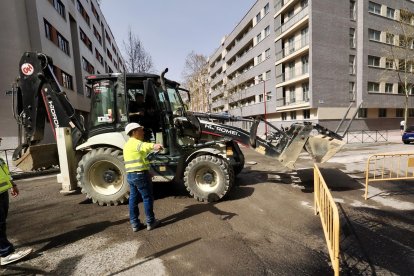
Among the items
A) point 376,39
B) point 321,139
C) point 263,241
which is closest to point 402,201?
point 321,139

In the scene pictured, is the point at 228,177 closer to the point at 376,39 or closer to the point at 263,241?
the point at 263,241

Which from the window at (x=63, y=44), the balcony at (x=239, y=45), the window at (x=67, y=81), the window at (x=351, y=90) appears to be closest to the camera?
the window at (x=63, y=44)

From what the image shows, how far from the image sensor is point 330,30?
2502 cm

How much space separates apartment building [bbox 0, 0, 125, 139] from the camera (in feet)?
45.9

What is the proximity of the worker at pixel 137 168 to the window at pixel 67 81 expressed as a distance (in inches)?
775

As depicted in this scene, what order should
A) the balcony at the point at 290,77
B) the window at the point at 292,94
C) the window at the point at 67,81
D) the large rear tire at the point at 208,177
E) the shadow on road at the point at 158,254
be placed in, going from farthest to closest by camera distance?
the window at the point at 292,94 → the balcony at the point at 290,77 → the window at the point at 67,81 → the large rear tire at the point at 208,177 → the shadow on road at the point at 158,254

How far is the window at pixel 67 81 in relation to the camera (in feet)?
65.2

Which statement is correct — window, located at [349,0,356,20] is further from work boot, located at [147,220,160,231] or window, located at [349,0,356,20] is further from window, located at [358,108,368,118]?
work boot, located at [147,220,160,231]

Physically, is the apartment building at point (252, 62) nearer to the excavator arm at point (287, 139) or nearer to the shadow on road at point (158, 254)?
the excavator arm at point (287, 139)

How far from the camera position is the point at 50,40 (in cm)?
1720

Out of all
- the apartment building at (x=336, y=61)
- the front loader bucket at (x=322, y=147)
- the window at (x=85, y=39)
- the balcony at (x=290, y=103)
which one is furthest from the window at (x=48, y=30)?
the balcony at (x=290, y=103)

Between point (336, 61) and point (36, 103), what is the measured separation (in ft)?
93.3

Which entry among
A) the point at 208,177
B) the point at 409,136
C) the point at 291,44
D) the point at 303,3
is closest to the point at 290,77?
the point at 291,44

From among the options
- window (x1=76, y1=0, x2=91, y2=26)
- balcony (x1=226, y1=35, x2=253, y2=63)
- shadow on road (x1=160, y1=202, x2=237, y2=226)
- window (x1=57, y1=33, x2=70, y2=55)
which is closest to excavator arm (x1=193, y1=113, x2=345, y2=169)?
shadow on road (x1=160, y1=202, x2=237, y2=226)
